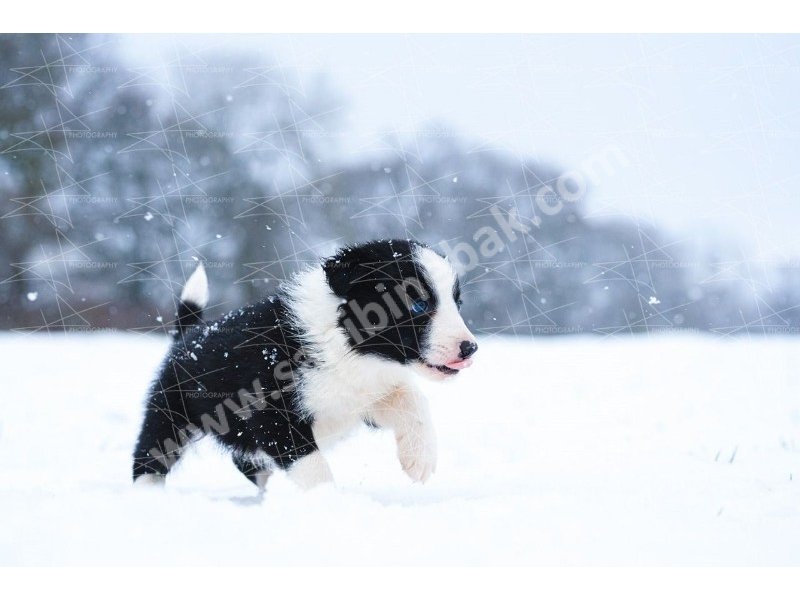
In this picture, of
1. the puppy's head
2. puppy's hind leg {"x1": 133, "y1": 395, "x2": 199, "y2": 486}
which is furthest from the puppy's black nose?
puppy's hind leg {"x1": 133, "y1": 395, "x2": 199, "y2": 486}

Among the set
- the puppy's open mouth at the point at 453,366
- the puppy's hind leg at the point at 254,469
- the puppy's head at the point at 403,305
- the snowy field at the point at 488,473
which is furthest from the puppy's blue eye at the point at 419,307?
the puppy's hind leg at the point at 254,469

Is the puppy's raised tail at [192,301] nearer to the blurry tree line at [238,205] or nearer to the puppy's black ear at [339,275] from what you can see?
the blurry tree line at [238,205]

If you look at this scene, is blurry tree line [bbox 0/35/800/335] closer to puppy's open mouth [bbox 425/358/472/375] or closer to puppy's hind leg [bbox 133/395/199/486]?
puppy's hind leg [bbox 133/395/199/486]

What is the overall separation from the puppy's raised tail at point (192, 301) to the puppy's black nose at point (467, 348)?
148 centimetres

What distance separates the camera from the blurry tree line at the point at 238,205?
3.44m

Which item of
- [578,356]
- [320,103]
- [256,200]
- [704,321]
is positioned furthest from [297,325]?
[704,321]

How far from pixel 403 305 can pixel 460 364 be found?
0.37 meters

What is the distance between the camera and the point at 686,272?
147 inches

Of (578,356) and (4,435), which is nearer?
(4,435)

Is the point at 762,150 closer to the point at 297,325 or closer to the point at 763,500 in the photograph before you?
the point at 763,500

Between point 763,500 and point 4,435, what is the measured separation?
134 inches

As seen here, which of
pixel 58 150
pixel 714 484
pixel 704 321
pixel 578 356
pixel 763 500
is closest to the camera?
pixel 763 500

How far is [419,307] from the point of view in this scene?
3018 mm

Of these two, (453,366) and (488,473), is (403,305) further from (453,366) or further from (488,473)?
(488,473)
